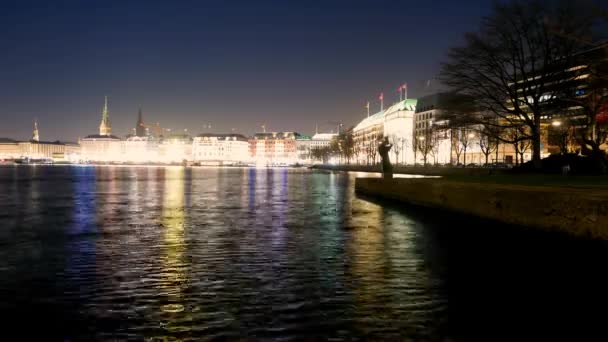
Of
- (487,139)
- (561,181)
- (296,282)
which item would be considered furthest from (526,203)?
(487,139)

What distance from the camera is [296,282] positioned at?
41.2ft

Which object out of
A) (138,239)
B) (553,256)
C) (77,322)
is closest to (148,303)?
(77,322)

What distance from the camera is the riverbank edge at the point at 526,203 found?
1809cm

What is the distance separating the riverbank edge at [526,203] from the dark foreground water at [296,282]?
0.50 metres

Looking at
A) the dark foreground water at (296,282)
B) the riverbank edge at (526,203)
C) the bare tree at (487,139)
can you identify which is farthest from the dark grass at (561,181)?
the bare tree at (487,139)

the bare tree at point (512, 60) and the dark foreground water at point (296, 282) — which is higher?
the bare tree at point (512, 60)

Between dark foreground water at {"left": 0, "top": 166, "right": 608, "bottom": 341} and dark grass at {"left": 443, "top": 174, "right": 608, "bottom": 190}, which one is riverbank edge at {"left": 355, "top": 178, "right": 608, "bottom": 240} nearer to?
dark foreground water at {"left": 0, "top": 166, "right": 608, "bottom": 341}

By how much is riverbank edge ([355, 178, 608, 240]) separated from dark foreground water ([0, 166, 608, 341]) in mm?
503

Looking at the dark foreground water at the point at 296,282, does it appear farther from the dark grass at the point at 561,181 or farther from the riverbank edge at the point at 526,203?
the dark grass at the point at 561,181

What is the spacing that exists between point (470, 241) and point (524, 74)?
97.6 ft

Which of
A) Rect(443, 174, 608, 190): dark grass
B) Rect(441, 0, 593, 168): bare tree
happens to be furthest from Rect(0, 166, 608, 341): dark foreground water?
Rect(441, 0, 593, 168): bare tree

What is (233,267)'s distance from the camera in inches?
563

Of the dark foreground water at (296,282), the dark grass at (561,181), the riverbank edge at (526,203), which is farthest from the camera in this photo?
the dark grass at (561,181)

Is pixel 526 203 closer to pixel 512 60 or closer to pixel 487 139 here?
pixel 512 60
